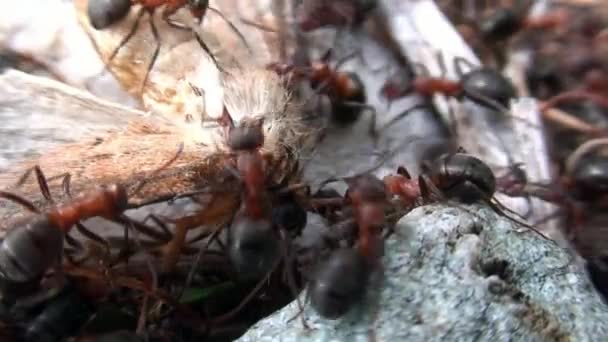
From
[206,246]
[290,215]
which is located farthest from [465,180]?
[206,246]

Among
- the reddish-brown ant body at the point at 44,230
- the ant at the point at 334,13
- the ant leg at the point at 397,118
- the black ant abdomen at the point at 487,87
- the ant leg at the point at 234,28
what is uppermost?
the ant leg at the point at 234,28

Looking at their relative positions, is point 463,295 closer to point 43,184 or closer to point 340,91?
point 43,184

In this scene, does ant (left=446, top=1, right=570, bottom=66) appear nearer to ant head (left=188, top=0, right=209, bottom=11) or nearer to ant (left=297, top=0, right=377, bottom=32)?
ant (left=297, top=0, right=377, bottom=32)

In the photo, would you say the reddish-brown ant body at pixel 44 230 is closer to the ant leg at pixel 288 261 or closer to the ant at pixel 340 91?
the ant leg at pixel 288 261

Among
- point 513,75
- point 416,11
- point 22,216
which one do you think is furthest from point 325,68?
point 22,216

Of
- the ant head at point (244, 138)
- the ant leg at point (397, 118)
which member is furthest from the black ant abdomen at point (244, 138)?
the ant leg at point (397, 118)

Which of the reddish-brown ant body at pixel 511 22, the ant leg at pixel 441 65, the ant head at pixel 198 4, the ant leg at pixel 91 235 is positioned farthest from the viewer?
the reddish-brown ant body at pixel 511 22

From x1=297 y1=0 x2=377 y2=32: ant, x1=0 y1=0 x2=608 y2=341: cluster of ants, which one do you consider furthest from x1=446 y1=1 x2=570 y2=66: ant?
x1=0 y1=0 x2=608 y2=341: cluster of ants
